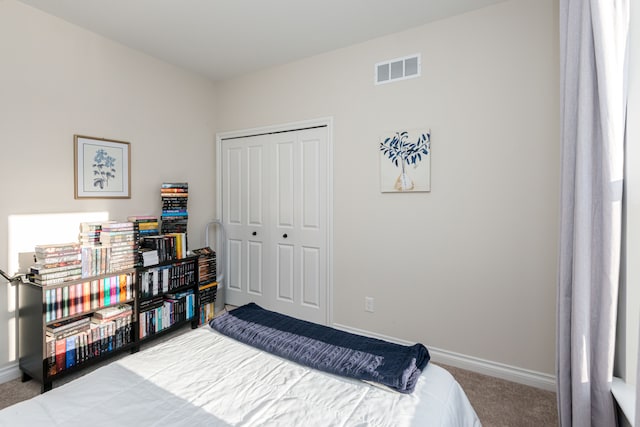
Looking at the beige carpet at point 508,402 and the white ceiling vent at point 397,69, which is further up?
the white ceiling vent at point 397,69

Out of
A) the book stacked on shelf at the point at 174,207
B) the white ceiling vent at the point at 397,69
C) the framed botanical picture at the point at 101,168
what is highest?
the white ceiling vent at the point at 397,69

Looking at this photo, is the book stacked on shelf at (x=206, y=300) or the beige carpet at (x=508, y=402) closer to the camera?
the beige carpet at (x=508, y=402)

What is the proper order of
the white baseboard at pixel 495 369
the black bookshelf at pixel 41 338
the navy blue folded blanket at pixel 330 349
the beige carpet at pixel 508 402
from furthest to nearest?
the white baseboard at pixel 495 369 < the black bookshelf at pixel 41 338 < the beige carpet at pixel 508 402 < the navy blue folded blanket at pixel 330 349

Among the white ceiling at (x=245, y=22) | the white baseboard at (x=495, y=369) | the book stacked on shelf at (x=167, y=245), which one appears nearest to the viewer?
the white baseboard at (x=495, y=369)

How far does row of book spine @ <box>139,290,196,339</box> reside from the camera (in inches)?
110

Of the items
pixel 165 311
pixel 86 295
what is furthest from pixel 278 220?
pixel 86 295

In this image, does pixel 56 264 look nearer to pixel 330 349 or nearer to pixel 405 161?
pixel 330 349

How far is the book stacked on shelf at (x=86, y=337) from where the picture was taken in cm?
221

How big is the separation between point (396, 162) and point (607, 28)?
1.63 meters

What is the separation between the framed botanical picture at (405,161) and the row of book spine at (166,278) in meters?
2.05

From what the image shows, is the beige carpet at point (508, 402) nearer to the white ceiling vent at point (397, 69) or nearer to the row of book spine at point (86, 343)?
the white ceiling vent at point (397, 69)

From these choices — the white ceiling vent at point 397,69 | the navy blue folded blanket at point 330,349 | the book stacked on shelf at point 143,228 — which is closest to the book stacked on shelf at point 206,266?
the book stacked on shelf at point 143,228

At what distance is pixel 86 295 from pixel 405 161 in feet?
8.85

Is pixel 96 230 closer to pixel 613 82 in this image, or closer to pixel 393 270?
pixel 393 270
